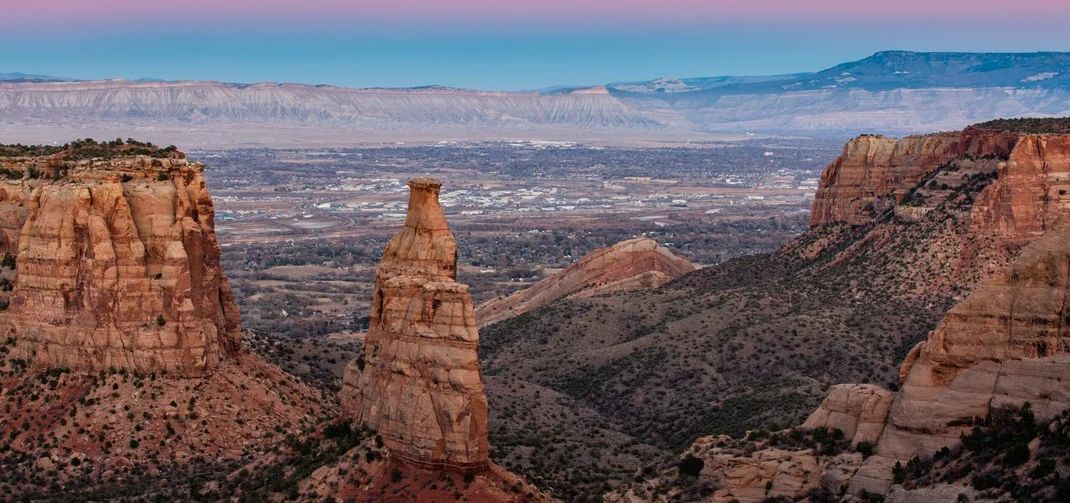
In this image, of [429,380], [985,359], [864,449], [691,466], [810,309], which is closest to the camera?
[985,359]

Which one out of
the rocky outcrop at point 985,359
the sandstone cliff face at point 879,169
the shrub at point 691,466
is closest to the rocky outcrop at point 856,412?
the rocky outcrop at point 985,359

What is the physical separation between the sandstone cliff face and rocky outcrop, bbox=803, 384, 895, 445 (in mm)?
48124

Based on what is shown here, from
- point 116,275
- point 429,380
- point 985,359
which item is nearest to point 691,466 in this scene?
point 429,380

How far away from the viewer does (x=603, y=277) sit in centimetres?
10156

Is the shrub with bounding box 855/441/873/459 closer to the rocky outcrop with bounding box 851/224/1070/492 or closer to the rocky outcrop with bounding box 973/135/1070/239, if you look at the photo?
the rocky outcrop with bounding box 851/224/1070/492

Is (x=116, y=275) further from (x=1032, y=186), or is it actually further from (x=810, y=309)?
(x=1032, y=186)

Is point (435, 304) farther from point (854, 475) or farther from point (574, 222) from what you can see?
point (574, 222)

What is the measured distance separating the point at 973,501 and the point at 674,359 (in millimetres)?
40046

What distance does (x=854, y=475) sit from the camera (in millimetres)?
35906

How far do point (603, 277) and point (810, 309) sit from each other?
2556cm

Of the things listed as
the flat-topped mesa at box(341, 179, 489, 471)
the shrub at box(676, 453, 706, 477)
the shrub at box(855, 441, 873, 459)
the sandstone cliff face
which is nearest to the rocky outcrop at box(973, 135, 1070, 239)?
the sandstone cliff face

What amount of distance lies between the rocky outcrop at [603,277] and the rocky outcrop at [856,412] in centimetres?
5716

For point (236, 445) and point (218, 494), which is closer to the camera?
point (218, 494)

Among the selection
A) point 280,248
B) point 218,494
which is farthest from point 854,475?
point 280,248
